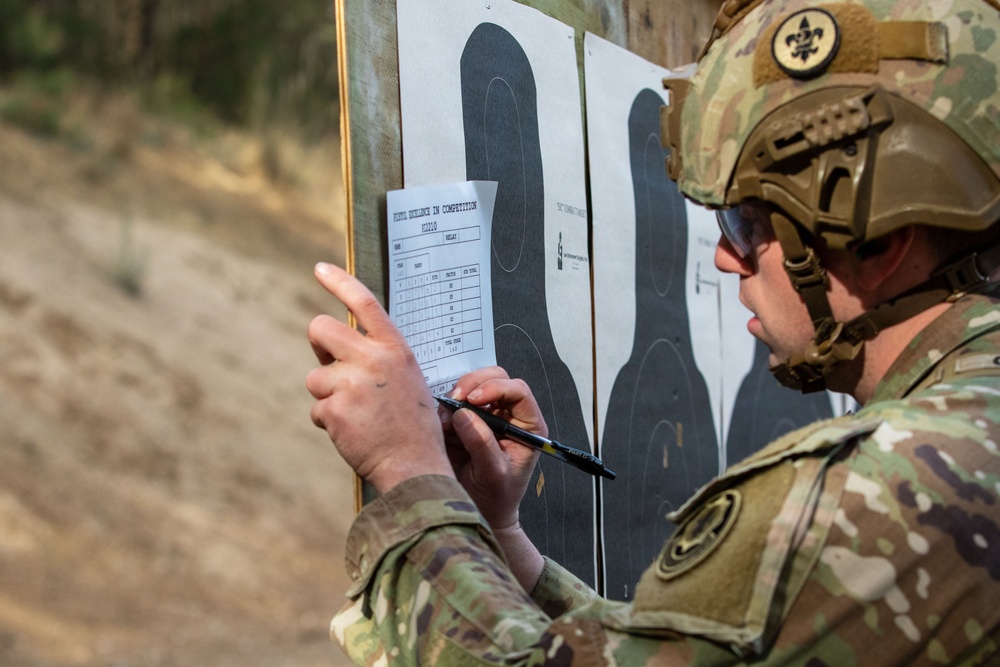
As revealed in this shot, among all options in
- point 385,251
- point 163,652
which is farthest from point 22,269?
point 385,251

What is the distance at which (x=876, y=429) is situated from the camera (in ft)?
3.95

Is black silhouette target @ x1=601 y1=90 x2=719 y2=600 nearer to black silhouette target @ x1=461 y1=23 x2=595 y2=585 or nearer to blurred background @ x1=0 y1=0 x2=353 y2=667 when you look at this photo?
black silhouette target @ x1=461 y1=23 x2=595 y2=585

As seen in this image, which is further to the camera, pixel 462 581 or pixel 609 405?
pixel 609 405

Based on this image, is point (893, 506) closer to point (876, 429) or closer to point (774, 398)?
point (876, 429)

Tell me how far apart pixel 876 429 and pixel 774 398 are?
5.88 ft

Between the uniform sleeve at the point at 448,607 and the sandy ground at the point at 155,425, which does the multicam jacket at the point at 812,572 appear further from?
the sandy ground at the point at 155,425

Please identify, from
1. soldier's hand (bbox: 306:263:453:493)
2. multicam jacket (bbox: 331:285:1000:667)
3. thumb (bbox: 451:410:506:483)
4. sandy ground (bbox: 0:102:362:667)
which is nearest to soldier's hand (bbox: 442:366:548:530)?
thumb (bbox: 451:410:506:483)

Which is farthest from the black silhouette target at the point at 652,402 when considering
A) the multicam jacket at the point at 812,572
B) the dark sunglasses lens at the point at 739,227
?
the multicam jacket at the point at 812,572

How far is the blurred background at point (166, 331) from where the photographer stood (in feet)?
22.9

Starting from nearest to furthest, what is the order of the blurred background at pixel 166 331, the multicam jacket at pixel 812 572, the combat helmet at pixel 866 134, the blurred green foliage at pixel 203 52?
the multicam jacket at pixel 812 572 → the combat helmet at pixel 866 134 → the blurred background at pixel 166 331 → the blurred green foliage at pixel 203 52

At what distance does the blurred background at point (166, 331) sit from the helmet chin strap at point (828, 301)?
220 inches

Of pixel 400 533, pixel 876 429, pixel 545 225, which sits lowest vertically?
pixel 400 533

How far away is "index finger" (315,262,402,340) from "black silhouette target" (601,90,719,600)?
93cm

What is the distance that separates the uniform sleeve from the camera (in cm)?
118
